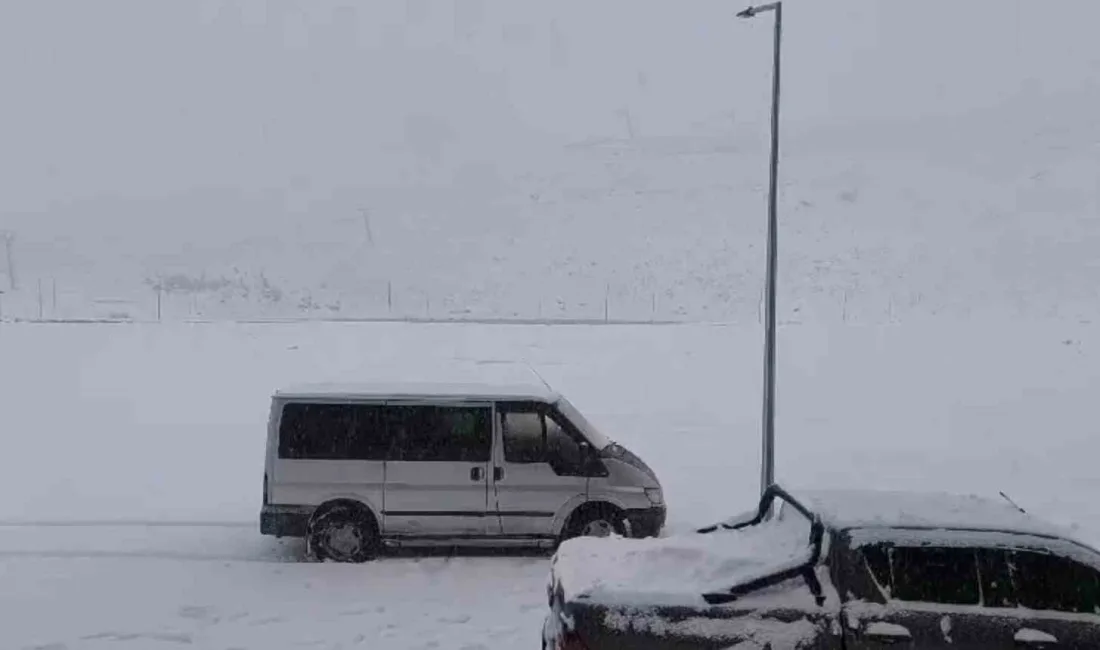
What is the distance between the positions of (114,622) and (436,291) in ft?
153

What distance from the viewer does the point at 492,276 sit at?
5734 centimetres

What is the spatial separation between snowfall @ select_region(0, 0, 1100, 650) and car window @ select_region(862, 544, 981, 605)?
94 centimetres

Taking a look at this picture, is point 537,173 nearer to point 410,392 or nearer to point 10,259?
point 10,259

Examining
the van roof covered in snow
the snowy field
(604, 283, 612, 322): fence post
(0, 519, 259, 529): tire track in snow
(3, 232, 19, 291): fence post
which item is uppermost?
(3, 232, 19, 291): fence post

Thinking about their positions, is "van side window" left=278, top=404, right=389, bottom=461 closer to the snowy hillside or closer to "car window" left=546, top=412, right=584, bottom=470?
"car window" left=546, top=412, right=584, bottom=470

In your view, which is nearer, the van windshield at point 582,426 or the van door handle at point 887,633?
the van door handle at point 887,633

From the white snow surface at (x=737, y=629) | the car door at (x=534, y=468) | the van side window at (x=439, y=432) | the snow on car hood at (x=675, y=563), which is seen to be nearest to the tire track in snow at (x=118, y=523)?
the van side window at (x=439, y=432)

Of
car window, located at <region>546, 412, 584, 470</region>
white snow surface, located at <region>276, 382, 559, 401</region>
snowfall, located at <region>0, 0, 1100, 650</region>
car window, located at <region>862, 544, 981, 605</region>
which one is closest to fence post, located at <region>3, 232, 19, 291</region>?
snowfall, located at <region>0, 0, 1100, 650</region>

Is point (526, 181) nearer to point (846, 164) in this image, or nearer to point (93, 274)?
point (846, 164)

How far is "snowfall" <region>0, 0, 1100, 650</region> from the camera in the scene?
1253cm

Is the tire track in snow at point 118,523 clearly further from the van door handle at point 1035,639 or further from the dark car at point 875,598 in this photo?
the van door handle at point 1035,639

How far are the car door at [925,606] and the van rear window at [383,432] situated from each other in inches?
237

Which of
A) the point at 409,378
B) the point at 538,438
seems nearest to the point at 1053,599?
the point at 538,438

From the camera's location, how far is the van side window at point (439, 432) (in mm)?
11266
